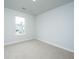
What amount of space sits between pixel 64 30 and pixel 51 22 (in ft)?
3.62

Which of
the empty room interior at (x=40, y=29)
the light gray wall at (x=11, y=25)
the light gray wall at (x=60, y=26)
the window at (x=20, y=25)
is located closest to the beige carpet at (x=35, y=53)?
the empty room interior at (x=40, y=29)

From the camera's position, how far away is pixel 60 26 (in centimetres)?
323

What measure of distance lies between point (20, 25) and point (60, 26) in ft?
10.5

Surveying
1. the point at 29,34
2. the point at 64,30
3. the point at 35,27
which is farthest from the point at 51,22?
the point at 29,34

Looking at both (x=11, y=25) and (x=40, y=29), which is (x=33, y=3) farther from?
(x=40, y=29)

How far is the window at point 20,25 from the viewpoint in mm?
4411

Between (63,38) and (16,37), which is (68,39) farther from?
(16,37)

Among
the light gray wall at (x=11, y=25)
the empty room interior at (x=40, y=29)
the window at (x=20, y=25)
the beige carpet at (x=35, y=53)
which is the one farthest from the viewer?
the window at (x=20, y=25)

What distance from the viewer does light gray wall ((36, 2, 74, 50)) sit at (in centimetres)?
274

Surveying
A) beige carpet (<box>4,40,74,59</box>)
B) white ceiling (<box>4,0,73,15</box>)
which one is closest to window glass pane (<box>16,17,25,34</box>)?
white ceiling (<box>4,0,73,15</box>)

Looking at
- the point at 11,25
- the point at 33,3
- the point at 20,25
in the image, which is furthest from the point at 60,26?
the point at 11,25

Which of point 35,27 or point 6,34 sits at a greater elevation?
point 35,27

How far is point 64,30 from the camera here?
302cm

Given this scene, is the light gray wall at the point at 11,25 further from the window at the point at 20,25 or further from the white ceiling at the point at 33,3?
the white ceiling at the point at 33,3
